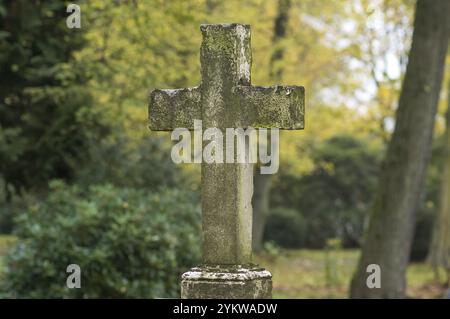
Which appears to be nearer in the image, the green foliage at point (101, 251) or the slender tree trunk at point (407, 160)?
the green foliage at point (101, 251)

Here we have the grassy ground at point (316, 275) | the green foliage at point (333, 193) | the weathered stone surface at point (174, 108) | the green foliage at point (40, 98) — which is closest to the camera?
the weathered stone surface at point (174, 108)

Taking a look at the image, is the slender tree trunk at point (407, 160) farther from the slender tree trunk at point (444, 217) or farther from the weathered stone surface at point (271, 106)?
the slender tree trunk at point (444, 217)

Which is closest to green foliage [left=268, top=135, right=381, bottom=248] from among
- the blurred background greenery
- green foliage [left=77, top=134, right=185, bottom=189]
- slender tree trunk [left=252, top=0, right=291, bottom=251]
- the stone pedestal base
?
the blurred background greenery

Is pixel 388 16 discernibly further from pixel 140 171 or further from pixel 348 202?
pixel 140 171

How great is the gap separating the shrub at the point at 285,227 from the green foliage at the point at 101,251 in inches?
601

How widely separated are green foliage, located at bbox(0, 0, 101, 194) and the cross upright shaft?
666 centimetres

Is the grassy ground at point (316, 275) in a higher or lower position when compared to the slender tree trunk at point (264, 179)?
lower

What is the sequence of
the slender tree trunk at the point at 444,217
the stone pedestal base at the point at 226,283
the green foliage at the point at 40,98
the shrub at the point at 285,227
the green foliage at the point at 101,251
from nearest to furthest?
1. the stone pedestal base at the point at 226,283
2. the green foliage at the point at 101,251
3. the green foliage at the point at 40,98
4. the slender tree trunk at the point at 444,217
5. the shrub at the point at 285,227

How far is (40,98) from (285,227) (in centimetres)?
1504

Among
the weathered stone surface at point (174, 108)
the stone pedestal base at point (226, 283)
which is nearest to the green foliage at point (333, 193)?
the weathered stone surface at point (174, 108)

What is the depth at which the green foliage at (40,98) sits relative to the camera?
42.0 ft

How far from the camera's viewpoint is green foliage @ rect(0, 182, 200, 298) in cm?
1055

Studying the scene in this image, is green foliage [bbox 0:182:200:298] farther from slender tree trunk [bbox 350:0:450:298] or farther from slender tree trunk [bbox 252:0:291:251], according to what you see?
slender tree trunk [bbox 252:0:291:251]

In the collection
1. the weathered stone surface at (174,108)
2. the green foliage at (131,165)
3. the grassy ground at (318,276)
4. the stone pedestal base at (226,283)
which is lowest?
the grassy ground at (318,276)
